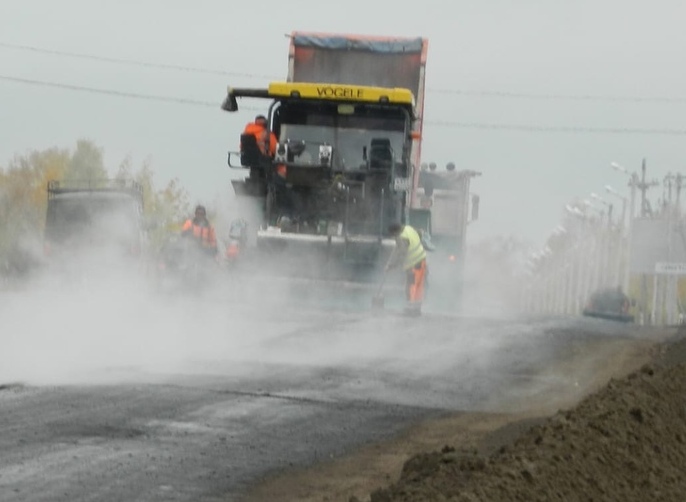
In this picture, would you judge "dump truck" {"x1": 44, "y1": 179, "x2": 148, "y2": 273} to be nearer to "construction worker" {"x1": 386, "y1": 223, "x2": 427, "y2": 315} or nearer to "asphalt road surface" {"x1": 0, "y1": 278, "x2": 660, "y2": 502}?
"asphalt road surface" {"x1": 0, "y1": 278, "x2": 660, "y2": 502}

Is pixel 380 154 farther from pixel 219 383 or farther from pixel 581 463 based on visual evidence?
pixel 581 463

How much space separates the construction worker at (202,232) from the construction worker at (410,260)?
5158mm

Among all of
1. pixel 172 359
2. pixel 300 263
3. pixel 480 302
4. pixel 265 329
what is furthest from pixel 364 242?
pixel 480 302

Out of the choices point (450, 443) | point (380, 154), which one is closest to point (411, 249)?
point (380, 154)

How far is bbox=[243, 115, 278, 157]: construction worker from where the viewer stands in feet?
77.5

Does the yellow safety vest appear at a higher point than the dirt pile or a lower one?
higher

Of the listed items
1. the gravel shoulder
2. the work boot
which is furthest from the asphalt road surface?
the work boot

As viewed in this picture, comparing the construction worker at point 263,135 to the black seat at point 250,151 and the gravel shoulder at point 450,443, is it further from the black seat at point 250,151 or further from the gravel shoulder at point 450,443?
the gravel shoulder at point 450,443

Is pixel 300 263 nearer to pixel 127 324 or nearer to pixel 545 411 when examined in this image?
pixel 127 324

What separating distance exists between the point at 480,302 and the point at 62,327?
2163 cm

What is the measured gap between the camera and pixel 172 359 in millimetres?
16391

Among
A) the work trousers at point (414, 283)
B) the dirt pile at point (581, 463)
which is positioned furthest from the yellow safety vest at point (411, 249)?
the dirt pile at point (581, 463)

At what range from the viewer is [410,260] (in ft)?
79.1

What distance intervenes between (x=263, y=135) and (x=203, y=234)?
5445 mm
